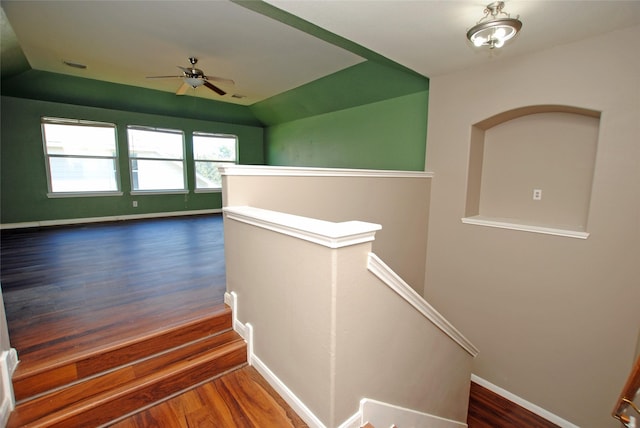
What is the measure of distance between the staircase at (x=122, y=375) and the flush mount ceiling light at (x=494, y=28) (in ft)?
9.68

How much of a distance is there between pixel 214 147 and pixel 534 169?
6527mm

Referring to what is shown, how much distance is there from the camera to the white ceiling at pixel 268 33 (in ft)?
7.33

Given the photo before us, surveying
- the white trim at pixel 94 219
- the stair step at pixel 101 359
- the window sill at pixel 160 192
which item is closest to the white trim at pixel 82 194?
the window sill at pixel 160 192

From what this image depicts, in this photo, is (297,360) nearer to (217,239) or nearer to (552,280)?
(552,280)

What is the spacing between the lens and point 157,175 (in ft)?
20.9

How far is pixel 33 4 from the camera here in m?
2.75

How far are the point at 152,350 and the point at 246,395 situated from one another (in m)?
0.73

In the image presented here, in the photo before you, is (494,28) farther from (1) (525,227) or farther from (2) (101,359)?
(2) (101,359)

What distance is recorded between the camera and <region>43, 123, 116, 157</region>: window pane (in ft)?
17.0

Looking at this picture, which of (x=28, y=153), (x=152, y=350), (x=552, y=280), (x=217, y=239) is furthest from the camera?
(x=28, y=153)

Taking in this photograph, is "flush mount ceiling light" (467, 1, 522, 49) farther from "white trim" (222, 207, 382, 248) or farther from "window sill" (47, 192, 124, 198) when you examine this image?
"window sill" (47, 192, 124, 198)

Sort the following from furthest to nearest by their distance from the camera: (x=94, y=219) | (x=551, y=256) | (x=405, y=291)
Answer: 1. (x=94, y=219)
2. (x=551, y=256)
3. (x=405, y=291)

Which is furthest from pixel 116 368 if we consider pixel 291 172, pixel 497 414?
pixel 497 414

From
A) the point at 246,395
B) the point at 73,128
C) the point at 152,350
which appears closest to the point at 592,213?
the point at 246,395
